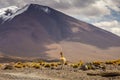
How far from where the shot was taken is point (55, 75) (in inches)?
1167

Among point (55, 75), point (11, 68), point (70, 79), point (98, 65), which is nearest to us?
point (70, 79)

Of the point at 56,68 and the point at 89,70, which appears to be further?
the point at 56,68

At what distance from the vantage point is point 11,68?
115 feet

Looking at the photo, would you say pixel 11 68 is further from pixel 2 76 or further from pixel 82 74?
pixel 82 74

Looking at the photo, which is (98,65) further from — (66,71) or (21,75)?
(21,75)

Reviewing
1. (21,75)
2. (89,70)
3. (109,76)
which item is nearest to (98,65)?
(89,70)

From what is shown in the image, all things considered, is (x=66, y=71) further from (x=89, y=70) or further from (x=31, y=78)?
(x=31, y=78)

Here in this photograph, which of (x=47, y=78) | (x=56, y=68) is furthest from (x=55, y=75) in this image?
(x=56, y=68)

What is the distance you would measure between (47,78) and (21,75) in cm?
262

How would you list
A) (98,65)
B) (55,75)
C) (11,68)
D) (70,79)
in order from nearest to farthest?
(70,79) < (55,75) < (98,65) < (11,68)

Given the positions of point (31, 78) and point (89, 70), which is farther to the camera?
point (89, 70)

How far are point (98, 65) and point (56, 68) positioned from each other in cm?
368

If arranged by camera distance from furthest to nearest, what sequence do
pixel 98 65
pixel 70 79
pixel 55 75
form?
pixel 98 65, pixel 55 75, pixel 70 79

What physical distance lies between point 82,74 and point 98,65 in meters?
3.43
